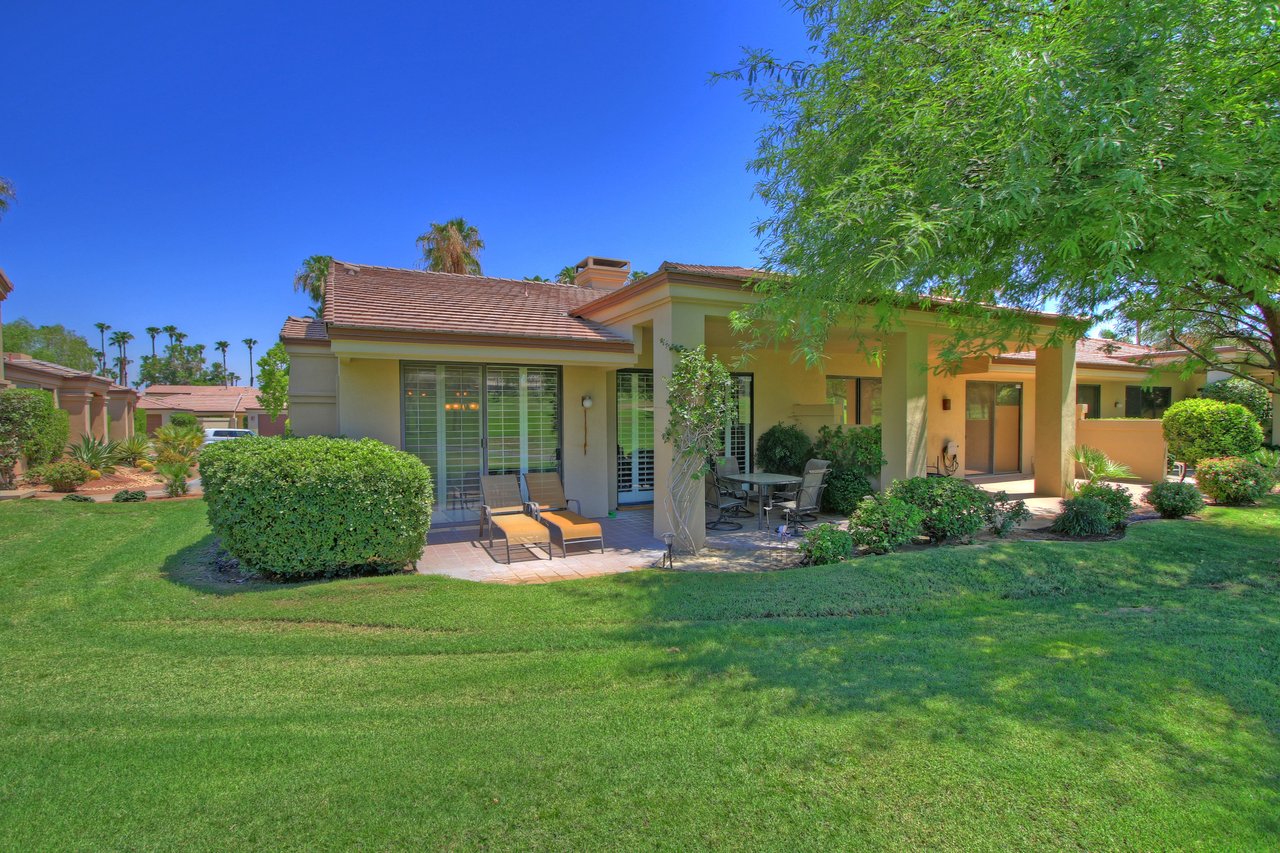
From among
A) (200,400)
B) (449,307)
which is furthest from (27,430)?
(200,400)

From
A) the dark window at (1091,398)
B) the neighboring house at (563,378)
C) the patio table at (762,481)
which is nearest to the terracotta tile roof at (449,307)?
the neighboring house at (563,378)

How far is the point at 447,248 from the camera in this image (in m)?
30.5

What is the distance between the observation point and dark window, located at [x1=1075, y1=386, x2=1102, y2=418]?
20.3 metres

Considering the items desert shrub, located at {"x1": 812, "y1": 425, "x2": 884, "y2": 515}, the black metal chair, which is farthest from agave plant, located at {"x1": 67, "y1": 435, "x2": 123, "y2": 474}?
desert shrub, located at {"x1": 812, "y1": 425, "x2": 884, "y2": 515}

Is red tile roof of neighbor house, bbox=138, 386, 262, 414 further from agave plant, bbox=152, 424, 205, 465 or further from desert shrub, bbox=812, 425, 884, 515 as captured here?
desert shrub, bbox=812, 425, 884, 515

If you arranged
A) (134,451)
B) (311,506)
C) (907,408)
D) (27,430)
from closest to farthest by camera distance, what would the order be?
1. (311,506)
2. (907,408)
3. (27,430)
4. (134,451)

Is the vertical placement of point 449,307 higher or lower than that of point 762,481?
higher

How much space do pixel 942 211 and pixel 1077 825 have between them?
17.3 ft

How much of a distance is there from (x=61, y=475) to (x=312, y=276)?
18942mm

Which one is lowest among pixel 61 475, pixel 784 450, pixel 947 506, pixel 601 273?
pixel 61 475

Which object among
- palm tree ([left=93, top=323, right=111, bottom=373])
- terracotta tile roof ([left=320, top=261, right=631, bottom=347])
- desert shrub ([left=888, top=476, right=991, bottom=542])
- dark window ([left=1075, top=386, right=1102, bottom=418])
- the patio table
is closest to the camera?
desert shrub ([left=888, top=476, right=991, bottom=542])

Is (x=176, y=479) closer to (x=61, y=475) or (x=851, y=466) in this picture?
(x=61, y=475)

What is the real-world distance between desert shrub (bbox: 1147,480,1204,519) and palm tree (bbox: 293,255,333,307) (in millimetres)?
34082

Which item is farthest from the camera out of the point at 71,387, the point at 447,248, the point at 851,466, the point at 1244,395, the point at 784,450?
the point at 447,248
